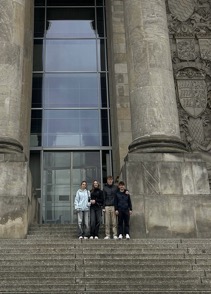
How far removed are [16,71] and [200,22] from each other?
9.77 meters

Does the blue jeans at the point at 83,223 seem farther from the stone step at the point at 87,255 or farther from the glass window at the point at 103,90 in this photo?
the glass window at the point at 103,90

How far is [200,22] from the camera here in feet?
64.3

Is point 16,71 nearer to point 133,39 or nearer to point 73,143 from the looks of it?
point 133,39

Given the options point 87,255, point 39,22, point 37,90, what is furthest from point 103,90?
point 87,255

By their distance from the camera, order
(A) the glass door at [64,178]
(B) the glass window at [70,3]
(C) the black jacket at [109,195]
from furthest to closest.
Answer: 1. (B) the glass window at [70,3]
2. (A) the glass door at [64,178]
3. (C) the black jacket at [109,195]

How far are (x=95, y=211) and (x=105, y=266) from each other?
3.09 metres

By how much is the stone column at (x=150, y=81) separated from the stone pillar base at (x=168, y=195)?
59 centimetres

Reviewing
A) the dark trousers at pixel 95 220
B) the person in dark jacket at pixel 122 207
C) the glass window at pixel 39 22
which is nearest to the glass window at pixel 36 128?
the glass window at pixel 39 22

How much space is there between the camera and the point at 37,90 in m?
19.9

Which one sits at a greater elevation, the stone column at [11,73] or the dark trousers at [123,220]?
the stone column at [11,73]

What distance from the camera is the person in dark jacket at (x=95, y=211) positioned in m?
11.6

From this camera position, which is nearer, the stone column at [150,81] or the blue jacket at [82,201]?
the blue jacket at [82,201]

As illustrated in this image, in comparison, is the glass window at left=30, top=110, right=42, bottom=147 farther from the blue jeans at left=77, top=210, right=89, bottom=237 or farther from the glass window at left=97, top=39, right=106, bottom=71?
the blue jeans at left=77, top=210, right=89, bottom=237

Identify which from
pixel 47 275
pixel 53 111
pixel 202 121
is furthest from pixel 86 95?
pixel 47 275
